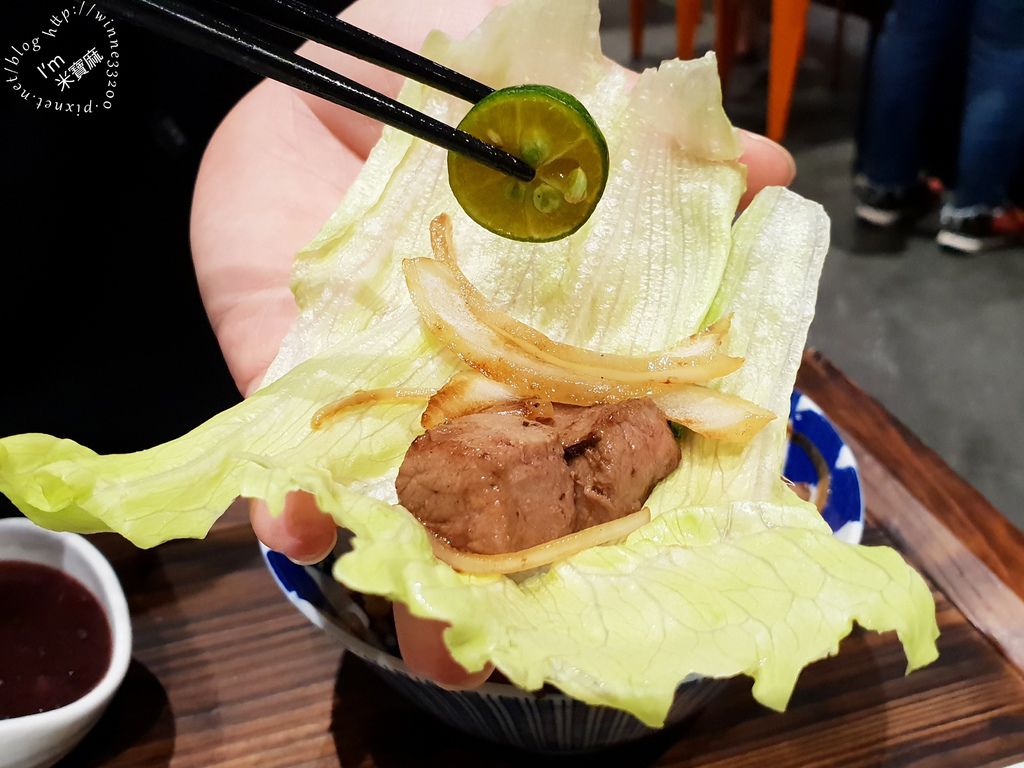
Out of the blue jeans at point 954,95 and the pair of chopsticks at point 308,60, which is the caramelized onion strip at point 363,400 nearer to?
the pair of chopsticks at point 308,60

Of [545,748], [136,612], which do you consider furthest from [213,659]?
[545,748]

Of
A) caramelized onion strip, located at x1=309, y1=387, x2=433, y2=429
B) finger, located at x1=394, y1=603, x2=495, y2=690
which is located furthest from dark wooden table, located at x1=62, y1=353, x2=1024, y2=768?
caramelized onion strip, located at x1=309, y1=387, x2=433, y2=429

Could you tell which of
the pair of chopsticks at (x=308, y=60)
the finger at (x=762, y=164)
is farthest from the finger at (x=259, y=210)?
the finger at (x=762, y=164)

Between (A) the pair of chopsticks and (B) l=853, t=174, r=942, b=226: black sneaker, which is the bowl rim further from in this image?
(B) l=853, t=174, r=942, b=226: black sneaker

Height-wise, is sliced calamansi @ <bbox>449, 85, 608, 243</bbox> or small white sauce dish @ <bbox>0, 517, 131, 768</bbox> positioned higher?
sliced calamansi @ <bbox>449, 85, 608, 243</bbox>

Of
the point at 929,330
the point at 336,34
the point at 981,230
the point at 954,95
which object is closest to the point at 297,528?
the point at 336,34
